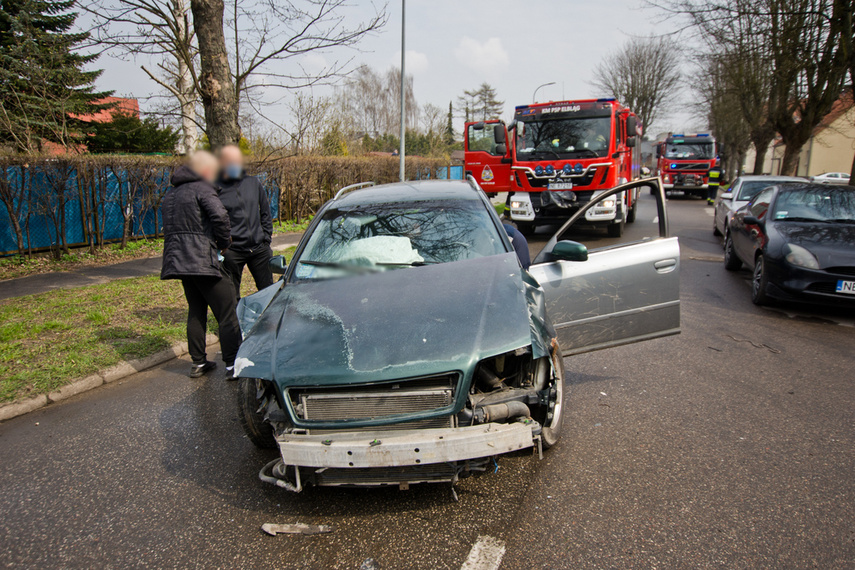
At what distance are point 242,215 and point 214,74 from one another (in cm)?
310

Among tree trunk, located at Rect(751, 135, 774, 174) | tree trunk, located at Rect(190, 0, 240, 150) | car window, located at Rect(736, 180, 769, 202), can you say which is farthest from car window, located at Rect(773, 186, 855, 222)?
tree trunk, located at Rect(751, 135, 774, 174)

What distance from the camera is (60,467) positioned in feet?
11.5

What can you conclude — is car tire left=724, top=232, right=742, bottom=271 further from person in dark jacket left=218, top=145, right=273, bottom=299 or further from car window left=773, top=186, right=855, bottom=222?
person in dark jacket left=218, top=145, right=273, bottom=299

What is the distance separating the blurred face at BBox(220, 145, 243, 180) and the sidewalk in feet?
15.8

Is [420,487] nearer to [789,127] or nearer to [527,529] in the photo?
[527,529]

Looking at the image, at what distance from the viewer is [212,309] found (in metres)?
4.91

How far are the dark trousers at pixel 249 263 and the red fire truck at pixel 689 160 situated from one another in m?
25.1

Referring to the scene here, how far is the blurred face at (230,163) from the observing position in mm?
4977

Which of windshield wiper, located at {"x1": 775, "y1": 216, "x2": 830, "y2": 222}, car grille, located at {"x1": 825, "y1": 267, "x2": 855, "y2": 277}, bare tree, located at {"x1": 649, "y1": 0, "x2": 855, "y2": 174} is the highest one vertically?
bare tree, located at {"x1": 649, "y1": 0, "x2": 855, "y2": 174}

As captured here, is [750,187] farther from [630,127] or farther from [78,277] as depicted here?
[78,277]

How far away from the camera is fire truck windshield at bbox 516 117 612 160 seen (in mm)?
12047

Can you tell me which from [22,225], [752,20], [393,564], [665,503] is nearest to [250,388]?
[393,564]

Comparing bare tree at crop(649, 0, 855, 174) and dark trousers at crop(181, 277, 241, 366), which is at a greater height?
bare tree at crop(649, 0, 855, 174)

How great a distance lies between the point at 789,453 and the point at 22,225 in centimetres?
1140
